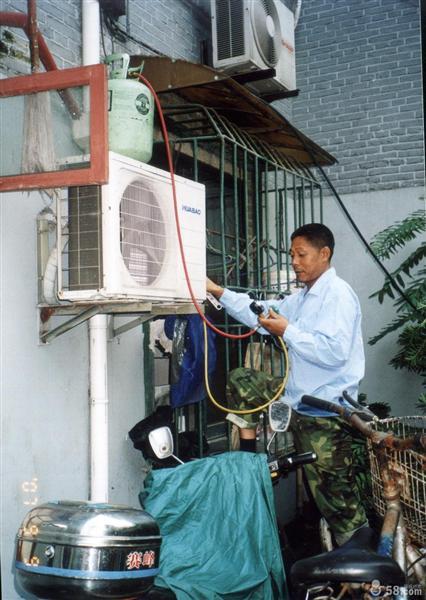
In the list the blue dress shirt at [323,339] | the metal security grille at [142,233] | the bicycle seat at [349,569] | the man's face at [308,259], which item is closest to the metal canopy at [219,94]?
the man's face at [308,259]

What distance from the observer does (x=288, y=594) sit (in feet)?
12.0

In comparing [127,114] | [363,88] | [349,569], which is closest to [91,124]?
[127,114]

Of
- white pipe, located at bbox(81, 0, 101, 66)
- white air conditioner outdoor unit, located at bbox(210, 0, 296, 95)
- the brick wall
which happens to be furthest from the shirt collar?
the brick wall

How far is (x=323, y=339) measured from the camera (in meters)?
3.54

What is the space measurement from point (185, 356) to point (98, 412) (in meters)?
0.85

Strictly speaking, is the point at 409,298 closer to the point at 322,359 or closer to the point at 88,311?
the point at 322,359

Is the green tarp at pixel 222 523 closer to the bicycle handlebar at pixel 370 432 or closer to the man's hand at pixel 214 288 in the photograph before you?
the bicycle handlebar at pixel 370 432

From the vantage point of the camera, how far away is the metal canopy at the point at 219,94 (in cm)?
384

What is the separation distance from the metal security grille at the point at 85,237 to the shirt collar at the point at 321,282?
4.83 feet

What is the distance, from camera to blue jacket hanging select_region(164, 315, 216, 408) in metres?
4.11

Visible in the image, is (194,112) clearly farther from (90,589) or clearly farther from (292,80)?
(90,589)

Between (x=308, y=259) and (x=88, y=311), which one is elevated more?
(x=308, y=259)

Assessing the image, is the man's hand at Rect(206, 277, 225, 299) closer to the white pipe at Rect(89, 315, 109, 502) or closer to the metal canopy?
the white pipe at Rect(89, 315, 109, 502)

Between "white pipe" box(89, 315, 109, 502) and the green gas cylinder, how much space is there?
2.99 ft
